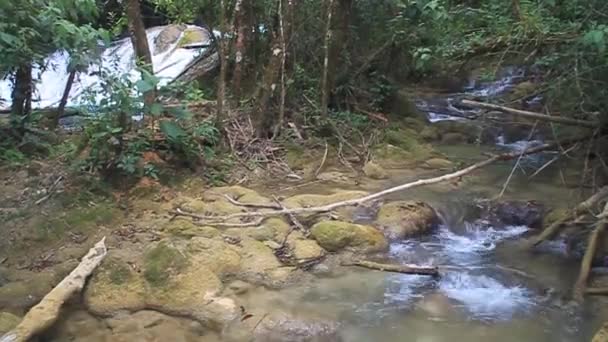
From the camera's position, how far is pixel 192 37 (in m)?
12.8

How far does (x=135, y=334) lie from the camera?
374 centimetres

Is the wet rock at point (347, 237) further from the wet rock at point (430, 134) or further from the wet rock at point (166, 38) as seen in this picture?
the wet rock at point (166, 38)

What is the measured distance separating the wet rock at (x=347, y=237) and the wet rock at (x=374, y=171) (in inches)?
70.1

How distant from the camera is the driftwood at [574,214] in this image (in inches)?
181

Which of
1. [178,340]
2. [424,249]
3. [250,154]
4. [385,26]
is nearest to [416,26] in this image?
[385,26]

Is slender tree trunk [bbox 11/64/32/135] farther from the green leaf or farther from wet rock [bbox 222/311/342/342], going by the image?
wet rock [bbox 222/311/342/342]

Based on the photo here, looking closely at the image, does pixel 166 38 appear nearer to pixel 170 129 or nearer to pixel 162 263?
pixel 170 129

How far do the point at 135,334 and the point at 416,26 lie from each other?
591 cm

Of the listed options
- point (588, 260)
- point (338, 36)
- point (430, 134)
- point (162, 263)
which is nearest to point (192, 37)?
point (338, 36)

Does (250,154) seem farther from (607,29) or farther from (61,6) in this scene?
(607,29)

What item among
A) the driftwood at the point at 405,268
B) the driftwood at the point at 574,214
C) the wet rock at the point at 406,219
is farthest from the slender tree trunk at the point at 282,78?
the driftwood at the point at 574,214

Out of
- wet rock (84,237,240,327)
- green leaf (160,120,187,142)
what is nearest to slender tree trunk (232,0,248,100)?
green leaf (160,120,187,142)

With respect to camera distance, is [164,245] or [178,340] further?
[164,245]

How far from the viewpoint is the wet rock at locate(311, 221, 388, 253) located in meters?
5.04
